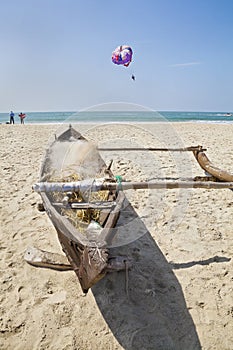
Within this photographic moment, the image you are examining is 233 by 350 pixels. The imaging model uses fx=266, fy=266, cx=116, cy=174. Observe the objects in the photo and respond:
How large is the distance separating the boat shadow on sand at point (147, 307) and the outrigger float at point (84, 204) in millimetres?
532

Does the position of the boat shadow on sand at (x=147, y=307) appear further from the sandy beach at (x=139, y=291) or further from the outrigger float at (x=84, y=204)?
the outrigger float at (x=84, y=204)

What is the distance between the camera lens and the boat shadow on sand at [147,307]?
237 cm

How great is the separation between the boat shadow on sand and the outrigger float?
0.53 m

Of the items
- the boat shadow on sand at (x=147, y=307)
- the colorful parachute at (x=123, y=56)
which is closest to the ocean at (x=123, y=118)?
the colorful parachute at (x=123, y=56)

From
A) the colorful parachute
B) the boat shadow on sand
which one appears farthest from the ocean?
the boat shadow on sand

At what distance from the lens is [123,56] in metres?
7.54

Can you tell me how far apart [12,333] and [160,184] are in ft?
7.03

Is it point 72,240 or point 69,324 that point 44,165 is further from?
point 69,324

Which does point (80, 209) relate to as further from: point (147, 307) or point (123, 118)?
point (123, 118)

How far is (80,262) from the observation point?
238cm

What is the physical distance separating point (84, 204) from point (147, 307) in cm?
122

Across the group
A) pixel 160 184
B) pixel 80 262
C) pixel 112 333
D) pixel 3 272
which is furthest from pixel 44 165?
pixel 112 333

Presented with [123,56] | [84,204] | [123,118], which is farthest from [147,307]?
[123,118]

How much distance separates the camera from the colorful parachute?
24.6 feet
